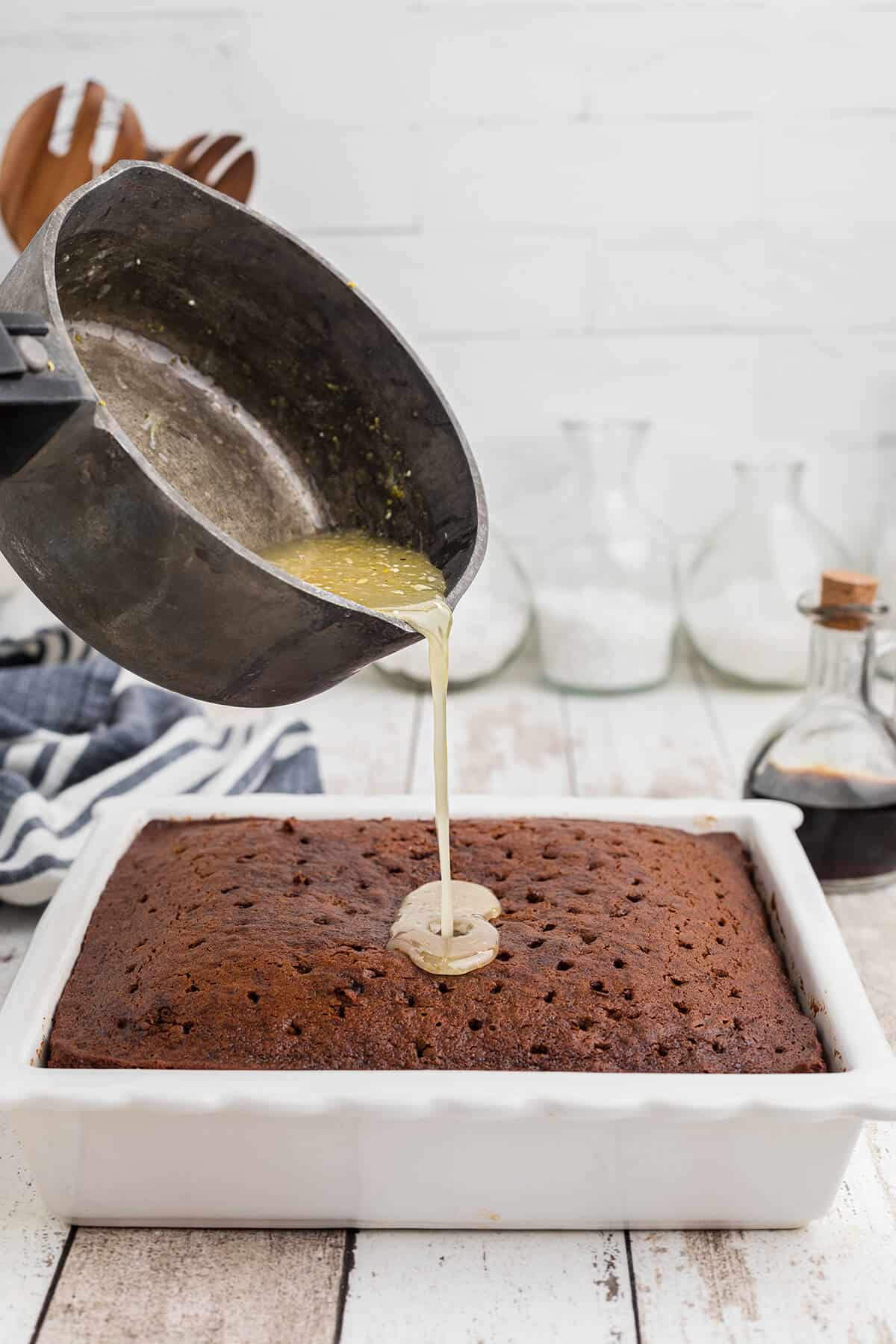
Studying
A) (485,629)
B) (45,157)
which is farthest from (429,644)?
(45,157)

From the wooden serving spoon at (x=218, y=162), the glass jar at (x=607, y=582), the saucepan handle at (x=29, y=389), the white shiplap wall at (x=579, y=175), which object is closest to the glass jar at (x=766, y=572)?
the glass jar at (x=607, y=582)

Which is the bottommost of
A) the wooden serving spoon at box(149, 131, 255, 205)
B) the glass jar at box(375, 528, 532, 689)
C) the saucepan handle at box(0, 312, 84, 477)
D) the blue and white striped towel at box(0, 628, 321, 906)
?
the glass jar at box(375, 528, 532, 689)

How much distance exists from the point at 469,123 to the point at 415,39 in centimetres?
17

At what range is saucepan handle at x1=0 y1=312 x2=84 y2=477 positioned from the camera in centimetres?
94

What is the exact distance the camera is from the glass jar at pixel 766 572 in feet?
8.46

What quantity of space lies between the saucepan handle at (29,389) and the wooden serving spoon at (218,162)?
1440 mm

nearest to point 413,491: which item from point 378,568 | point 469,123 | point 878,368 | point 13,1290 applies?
point 378,568

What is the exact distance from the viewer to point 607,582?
2.62 metres

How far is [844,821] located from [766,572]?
2.90 ft

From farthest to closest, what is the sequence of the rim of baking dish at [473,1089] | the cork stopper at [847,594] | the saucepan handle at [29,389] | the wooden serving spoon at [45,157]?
1. the wooden serving spoon at [45,157]
2. the cork stopper at [847,594]
3. the rim of baking dish at [473,1089]
4. the saucepan handle at [29,389]

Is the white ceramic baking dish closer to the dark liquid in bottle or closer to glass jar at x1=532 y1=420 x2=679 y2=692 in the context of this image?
the dark liquid in bottle

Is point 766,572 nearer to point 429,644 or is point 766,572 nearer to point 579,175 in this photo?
point 579,175

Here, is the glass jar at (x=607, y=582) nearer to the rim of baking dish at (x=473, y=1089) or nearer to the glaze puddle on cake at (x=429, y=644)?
the glaze puddle on cake at (x=429, y=644)

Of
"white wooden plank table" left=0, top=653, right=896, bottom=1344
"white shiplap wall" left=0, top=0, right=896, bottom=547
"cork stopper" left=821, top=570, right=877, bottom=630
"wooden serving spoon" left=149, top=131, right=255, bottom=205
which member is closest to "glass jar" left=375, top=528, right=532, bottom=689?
"white shiplap wall" left=0, top=0, right=896, bottom=547
